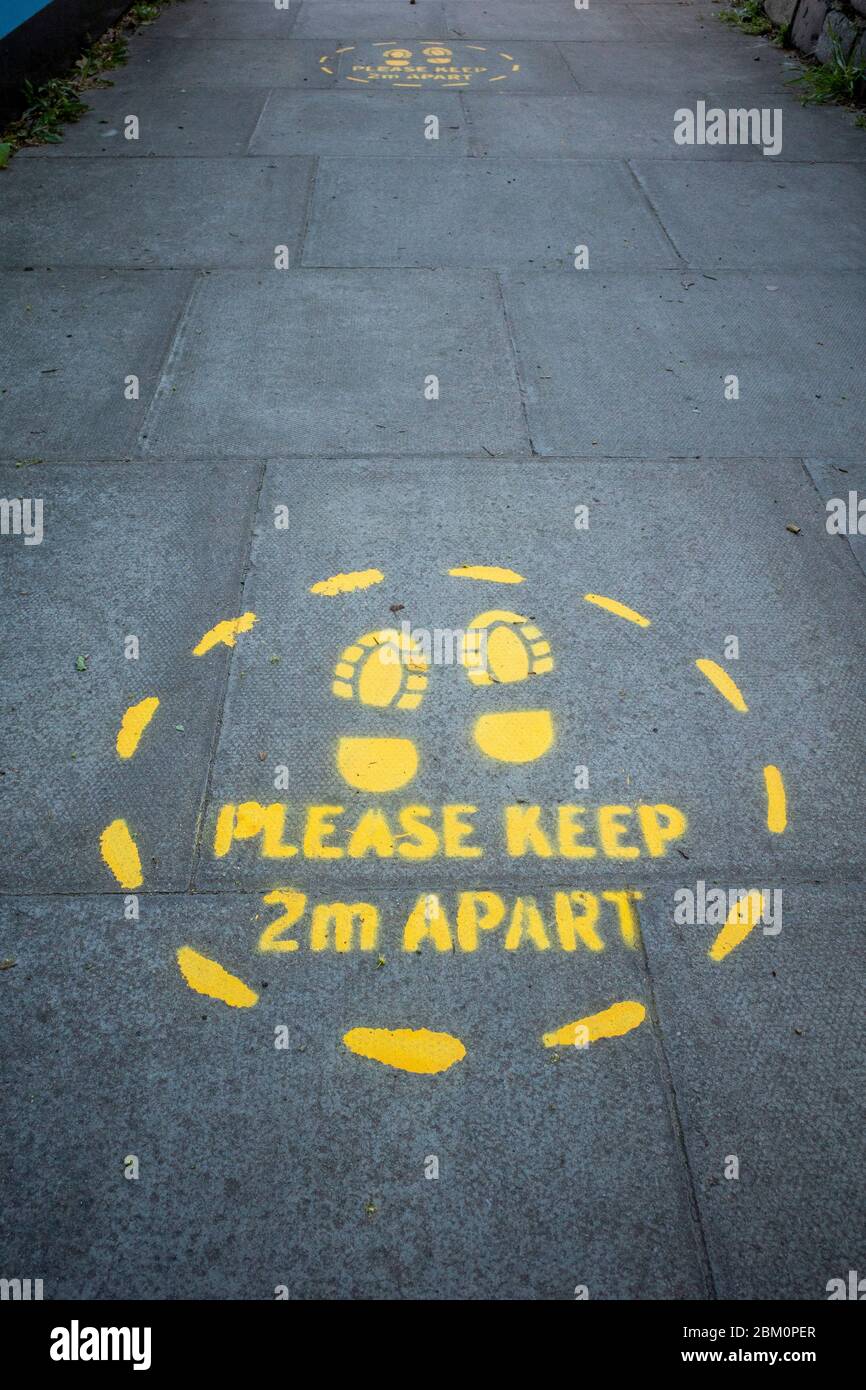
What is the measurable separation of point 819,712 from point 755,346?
2.71m

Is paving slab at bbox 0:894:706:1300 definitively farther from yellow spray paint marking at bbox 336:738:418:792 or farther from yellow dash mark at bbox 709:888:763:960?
yellow spray paint marking at bbox 336:738:418:792

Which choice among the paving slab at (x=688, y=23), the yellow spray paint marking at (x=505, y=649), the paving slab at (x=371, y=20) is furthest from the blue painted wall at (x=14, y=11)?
the yellow spray paint marking at (x=505, y=649)

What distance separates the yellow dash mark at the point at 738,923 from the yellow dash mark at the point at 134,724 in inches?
73.2

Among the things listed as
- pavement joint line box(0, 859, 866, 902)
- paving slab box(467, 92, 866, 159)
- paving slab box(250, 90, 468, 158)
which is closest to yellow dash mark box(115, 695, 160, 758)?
pavement joint line box(0, 859, 866, 902)

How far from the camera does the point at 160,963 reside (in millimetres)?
2670

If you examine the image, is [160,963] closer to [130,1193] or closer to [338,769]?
[130,1193]

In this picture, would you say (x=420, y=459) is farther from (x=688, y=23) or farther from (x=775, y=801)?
(x=688, y=23)

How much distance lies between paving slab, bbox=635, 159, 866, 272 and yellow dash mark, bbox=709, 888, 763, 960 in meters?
4.54

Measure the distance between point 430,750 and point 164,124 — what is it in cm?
675

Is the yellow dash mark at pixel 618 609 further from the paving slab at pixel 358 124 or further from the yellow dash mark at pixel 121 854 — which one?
the paving slab at pixel 358 124

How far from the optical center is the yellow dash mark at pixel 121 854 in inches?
113

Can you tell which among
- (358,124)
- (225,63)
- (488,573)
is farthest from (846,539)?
(225,63)

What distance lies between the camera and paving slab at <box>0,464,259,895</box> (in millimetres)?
3004
